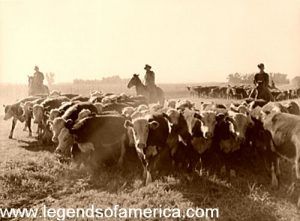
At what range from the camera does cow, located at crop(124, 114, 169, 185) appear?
8.03m

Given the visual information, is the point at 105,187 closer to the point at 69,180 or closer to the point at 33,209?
the point at 69,180

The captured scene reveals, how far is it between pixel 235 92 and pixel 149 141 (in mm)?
29407

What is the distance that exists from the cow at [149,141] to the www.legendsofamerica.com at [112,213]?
4.66 feet

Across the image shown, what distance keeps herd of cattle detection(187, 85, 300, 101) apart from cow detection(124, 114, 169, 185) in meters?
22.8

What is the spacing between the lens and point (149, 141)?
8.14 m

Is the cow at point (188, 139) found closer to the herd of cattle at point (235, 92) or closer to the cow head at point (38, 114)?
the cow head at point (38, 114)

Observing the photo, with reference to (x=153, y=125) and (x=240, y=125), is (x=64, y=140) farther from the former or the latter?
(x=240, y=125)

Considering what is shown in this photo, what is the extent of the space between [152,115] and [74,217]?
3059mm

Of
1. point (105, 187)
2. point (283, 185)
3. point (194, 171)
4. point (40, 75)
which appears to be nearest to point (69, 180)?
point (105, 187)

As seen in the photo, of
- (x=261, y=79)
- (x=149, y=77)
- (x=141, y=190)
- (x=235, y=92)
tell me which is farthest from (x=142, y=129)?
(x=235, y=92)

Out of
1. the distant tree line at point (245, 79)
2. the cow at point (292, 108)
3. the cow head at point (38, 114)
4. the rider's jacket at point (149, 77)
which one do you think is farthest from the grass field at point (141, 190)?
the distant tree line at point (245, 79)

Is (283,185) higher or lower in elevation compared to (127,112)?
lower

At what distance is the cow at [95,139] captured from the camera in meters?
9.20

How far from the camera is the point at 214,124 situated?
28.0 ft
